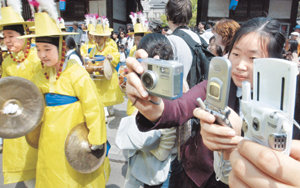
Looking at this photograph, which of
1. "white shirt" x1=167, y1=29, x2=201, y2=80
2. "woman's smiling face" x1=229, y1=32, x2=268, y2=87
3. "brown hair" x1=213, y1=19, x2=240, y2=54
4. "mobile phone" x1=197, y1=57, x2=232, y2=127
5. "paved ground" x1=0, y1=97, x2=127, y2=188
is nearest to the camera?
"mobile phone" x1=197, y1=57, x2=232, y2=127

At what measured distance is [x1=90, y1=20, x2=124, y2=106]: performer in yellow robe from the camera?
467cm

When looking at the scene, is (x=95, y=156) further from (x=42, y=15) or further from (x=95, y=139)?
(x=42, y=15)

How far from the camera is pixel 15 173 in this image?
88.7 inches

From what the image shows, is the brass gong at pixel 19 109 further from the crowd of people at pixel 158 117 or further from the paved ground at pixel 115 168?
the paved ground at pixel 115 168

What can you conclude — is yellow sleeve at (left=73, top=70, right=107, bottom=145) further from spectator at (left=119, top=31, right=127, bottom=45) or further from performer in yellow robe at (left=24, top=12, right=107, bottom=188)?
spectator at (left=119, top=31, right=127, bottom=45)

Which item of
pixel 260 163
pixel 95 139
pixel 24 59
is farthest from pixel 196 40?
pixel 24 59

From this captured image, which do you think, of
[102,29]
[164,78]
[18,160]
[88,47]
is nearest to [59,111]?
[18,160]

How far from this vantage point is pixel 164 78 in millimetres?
688

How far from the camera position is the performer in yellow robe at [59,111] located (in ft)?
6.02

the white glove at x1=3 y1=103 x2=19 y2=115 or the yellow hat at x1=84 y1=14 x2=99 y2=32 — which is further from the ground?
the yellow hat at x1=84 y1=14 x2=99 y2=32

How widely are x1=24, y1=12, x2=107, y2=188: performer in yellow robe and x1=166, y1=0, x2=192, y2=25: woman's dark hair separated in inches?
40.8

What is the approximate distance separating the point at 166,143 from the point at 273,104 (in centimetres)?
104

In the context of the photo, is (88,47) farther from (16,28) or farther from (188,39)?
(188,39)

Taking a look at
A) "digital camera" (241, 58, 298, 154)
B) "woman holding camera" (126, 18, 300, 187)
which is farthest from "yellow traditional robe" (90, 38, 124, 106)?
"digital camera" (241, 58, 298, 154)
